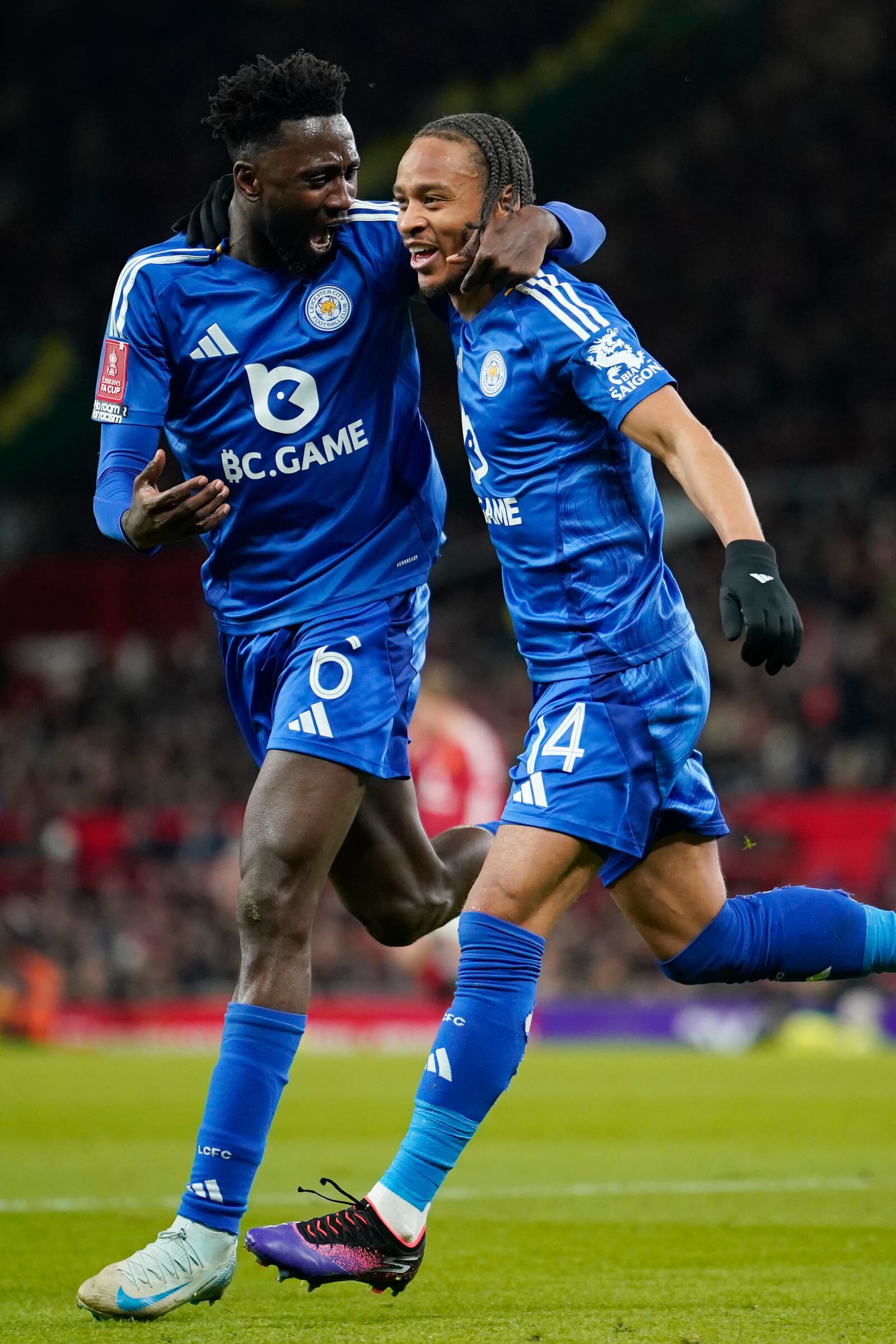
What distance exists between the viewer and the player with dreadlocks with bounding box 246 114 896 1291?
11.9 feet

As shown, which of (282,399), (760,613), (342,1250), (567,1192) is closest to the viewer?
(760,613)

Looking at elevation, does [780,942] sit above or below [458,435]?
below

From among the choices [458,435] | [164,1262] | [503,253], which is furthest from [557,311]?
[458,435]

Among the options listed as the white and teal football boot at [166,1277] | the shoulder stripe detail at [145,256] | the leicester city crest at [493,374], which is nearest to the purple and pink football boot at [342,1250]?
the white and teal football boot at [166,1277]

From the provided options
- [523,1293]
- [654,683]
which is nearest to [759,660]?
[654,683]

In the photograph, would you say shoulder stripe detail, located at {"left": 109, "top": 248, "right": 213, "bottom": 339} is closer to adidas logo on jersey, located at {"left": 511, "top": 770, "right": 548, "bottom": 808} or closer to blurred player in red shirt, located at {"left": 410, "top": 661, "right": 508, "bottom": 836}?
adidas logo on jersey, located at {"left": 511, "top": 770, "right": 548, "bottom": 808}

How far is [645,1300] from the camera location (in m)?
3.84

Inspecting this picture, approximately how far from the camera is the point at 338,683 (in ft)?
13.8

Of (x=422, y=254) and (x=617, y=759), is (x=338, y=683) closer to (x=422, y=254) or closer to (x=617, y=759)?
(x=617, y=759)

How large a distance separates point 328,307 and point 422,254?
47 centimetres

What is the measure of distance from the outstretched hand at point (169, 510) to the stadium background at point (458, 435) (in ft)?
36.6

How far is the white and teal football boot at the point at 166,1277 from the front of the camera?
3652mm

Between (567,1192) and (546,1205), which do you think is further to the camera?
(567,1192)

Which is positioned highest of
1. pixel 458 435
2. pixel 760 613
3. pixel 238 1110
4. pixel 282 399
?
pixel 458 435
